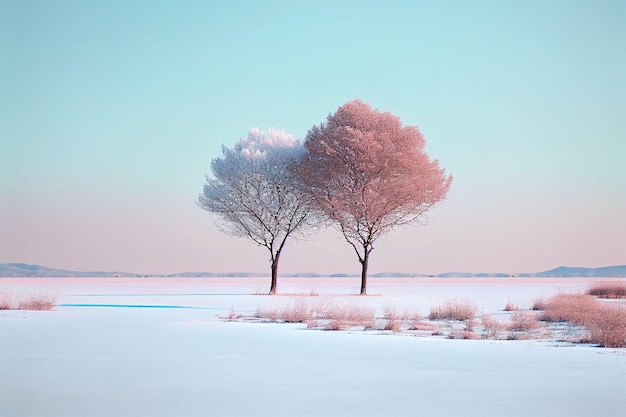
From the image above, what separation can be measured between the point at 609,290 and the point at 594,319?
86.3ft

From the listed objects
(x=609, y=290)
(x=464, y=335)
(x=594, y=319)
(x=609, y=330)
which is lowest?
(x=464, y=335)

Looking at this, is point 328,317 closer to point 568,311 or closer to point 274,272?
point 568,311

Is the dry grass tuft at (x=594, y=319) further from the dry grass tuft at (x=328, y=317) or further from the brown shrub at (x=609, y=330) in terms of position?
the dry grass tuft at (x=328, y=317)

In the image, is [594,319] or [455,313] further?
[455,313]

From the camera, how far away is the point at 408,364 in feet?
38.4

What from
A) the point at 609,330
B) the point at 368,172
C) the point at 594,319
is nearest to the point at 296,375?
the point at 609,330

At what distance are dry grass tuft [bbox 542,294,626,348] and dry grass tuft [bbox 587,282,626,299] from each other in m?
16.3

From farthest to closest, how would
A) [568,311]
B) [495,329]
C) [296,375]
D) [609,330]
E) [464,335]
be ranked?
[568,311] → [495,329] → [464,335] → [609,330] → [296,375]

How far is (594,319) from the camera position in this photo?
1838 centimetres

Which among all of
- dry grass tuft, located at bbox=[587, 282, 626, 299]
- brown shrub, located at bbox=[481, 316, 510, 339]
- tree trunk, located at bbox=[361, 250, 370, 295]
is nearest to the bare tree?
tree trunk, located at bbox=[361, 250, 370, 295]

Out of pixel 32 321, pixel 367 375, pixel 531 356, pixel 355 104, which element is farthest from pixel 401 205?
pixel 367 375

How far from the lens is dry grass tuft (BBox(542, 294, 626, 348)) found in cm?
1490

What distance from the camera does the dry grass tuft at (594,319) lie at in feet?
48.9

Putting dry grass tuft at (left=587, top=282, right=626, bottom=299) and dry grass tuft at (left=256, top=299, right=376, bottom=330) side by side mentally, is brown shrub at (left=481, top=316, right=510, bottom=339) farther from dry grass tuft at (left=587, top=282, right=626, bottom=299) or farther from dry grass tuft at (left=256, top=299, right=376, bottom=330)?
dry grass tuft at (left=587, top=282, right=626, bottom=299)
